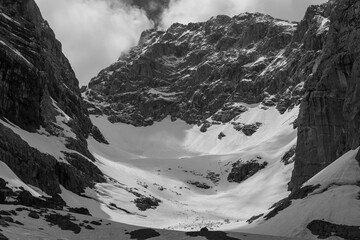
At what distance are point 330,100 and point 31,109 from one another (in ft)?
197

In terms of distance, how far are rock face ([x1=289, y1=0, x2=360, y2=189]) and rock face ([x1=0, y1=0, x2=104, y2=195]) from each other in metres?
45.6

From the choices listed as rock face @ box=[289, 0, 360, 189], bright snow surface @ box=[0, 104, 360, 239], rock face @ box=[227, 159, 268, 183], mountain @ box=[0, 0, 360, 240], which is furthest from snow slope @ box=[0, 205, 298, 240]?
rock face @ box=[227, 159, 268, 183]

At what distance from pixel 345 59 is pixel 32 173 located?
55153 mm

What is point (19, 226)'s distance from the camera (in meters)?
33.7

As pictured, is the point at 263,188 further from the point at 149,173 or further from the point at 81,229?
the point at 81,229

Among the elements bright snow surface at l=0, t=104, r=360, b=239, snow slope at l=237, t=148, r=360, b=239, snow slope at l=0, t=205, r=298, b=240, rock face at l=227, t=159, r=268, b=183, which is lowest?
snow slope at l=0, t=205, r=298, b=240

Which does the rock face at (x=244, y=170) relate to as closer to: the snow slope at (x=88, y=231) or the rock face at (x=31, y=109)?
the rock face at (x=31, y=109)

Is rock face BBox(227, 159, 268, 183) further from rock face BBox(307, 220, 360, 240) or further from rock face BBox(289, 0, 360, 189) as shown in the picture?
rock face BBox(307, 220, 360, 240)

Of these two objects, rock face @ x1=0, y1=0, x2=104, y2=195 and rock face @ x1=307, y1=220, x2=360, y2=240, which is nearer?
rock face @ x1=307, y1=220, x2=360, y2=240

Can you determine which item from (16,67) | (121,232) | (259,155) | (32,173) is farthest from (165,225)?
(259,155)

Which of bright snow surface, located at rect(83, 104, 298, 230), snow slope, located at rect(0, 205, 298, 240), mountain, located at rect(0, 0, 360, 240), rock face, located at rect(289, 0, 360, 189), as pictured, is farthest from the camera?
bright snow surface, located at rect(83, 104, 298, 230)

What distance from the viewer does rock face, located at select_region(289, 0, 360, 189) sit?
3221 inches

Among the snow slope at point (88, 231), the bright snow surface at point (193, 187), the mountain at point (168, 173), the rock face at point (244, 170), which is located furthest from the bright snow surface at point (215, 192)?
the snow slope at point (88, 231)

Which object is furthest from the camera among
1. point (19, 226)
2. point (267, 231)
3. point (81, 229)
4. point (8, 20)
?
point (8, 20)
